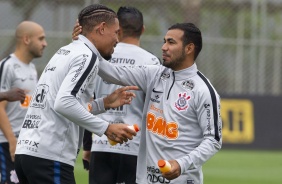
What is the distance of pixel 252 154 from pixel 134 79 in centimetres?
1182

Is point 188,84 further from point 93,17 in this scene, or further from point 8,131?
point 8,131

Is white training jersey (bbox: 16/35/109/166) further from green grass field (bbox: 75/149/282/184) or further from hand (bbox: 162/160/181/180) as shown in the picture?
green grass field (bbox: 75/149/282/184)

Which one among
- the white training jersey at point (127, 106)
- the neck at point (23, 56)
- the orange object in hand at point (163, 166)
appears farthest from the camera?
the neck at point (23, 56)

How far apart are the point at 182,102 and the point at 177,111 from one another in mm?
87

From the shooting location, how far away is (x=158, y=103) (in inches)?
293

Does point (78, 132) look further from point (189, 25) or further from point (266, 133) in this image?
point (266, 133)

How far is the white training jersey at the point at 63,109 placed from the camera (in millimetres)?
6695

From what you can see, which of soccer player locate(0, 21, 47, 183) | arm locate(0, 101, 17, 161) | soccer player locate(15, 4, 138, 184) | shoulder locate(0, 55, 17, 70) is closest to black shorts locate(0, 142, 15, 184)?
soccer player locate(0, 21, 47, 183)

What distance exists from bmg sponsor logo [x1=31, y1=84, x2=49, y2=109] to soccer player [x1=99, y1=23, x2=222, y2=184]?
2.39 feet

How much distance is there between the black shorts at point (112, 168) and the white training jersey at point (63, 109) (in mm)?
1681

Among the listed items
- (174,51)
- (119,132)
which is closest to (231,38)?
(174,51)

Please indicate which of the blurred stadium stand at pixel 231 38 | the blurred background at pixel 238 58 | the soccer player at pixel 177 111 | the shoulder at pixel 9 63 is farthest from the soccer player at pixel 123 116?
the blurred background at pixel 238 58

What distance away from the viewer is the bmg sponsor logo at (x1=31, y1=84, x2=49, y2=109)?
22.7 ft

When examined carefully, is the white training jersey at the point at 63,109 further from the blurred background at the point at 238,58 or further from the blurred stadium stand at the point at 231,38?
the blurred background at the point at 238,58
